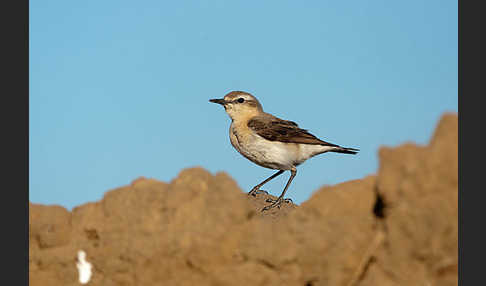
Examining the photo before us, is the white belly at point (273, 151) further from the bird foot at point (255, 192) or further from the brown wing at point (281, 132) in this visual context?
the bird foot at point (255, 192)

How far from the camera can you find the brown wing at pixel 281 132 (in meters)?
10.9

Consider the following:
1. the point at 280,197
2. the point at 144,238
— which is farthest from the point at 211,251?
the point at 280,197

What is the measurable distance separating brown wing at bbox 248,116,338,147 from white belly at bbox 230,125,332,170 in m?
0.10

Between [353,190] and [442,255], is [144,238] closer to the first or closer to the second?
[353,190]

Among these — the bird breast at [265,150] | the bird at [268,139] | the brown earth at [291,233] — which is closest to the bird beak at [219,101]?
the bird at [268,139]

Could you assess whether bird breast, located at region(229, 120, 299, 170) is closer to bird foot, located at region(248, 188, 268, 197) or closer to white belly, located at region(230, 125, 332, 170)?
white belly, located at region(230, 125, 332, 170)

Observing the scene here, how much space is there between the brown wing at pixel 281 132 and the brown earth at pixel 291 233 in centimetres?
346

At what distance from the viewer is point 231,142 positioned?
1140 centimetres

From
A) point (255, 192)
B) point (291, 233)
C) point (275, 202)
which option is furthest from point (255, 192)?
point (291, 233)

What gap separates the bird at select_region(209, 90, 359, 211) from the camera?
10.8 metres

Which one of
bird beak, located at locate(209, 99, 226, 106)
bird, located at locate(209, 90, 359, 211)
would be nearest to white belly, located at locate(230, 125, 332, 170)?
bird, located at locate(209, 90, 359, 211)

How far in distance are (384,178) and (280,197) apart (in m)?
4.78

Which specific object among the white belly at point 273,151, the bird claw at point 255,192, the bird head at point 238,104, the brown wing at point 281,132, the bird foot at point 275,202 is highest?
the bird head at point 238,104

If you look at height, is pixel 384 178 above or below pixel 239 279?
above
